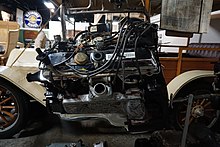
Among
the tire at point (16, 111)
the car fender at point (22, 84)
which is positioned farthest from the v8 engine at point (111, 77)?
the tire at point (16, 111)

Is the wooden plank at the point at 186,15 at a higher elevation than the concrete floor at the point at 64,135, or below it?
higher

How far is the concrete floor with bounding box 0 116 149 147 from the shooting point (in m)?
2.20

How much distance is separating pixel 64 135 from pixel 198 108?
165 cm

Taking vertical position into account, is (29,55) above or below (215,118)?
above

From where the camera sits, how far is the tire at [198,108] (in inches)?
86.3

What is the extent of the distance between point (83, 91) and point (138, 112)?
562 mm

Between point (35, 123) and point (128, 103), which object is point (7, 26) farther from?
point (128, 103)

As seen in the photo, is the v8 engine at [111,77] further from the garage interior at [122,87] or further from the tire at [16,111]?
the tire at [16,111]

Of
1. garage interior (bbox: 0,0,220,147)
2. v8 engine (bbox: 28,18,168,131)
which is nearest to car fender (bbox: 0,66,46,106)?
garage interior (bbox: 0,0,220,147)

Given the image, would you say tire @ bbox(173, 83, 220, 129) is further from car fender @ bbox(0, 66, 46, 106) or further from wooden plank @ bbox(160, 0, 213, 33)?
car fender @ bbox(0, 66, 46, 106)

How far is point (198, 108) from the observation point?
213 cm

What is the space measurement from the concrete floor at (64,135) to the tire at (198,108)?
19.6 inches

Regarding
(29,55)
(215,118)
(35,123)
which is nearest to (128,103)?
(215,118)

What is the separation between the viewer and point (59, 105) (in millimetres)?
1804
